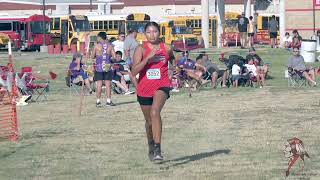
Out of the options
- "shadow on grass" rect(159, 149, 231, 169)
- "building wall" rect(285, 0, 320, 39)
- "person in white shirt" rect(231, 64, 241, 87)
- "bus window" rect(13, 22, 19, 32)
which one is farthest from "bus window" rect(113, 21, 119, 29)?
"shadow on grass" rect(159, 149, 231, 169)

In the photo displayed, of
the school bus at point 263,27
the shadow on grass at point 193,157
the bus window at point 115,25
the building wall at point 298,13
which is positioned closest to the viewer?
the shadow on grass at point 193,157

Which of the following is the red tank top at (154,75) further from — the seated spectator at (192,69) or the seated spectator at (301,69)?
the seated spectator at (301,69)

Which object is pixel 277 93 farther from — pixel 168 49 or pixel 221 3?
pixel 221 3

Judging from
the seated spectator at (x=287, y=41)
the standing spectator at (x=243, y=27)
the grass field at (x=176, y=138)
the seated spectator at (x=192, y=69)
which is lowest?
the grass field at (x=176, y=138)

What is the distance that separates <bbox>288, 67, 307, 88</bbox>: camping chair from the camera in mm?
29391

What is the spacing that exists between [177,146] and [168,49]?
224 cm

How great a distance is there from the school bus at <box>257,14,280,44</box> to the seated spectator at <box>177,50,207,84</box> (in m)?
39.2

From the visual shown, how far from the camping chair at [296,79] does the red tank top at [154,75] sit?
1598cm

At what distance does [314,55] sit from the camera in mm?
40406

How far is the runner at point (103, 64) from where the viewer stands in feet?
74.5

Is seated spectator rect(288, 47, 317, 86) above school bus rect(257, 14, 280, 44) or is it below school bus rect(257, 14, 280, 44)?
below

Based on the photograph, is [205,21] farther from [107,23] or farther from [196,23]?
[107,23]

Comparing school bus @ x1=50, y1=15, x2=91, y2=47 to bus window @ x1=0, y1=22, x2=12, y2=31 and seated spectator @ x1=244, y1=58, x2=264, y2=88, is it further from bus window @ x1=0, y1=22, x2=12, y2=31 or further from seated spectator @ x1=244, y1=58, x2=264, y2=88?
seated spectator @ x1=244, y1=58, x2=264, y2=88

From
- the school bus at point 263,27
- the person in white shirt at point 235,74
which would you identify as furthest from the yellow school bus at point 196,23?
the person in white shirt at point 235,74
